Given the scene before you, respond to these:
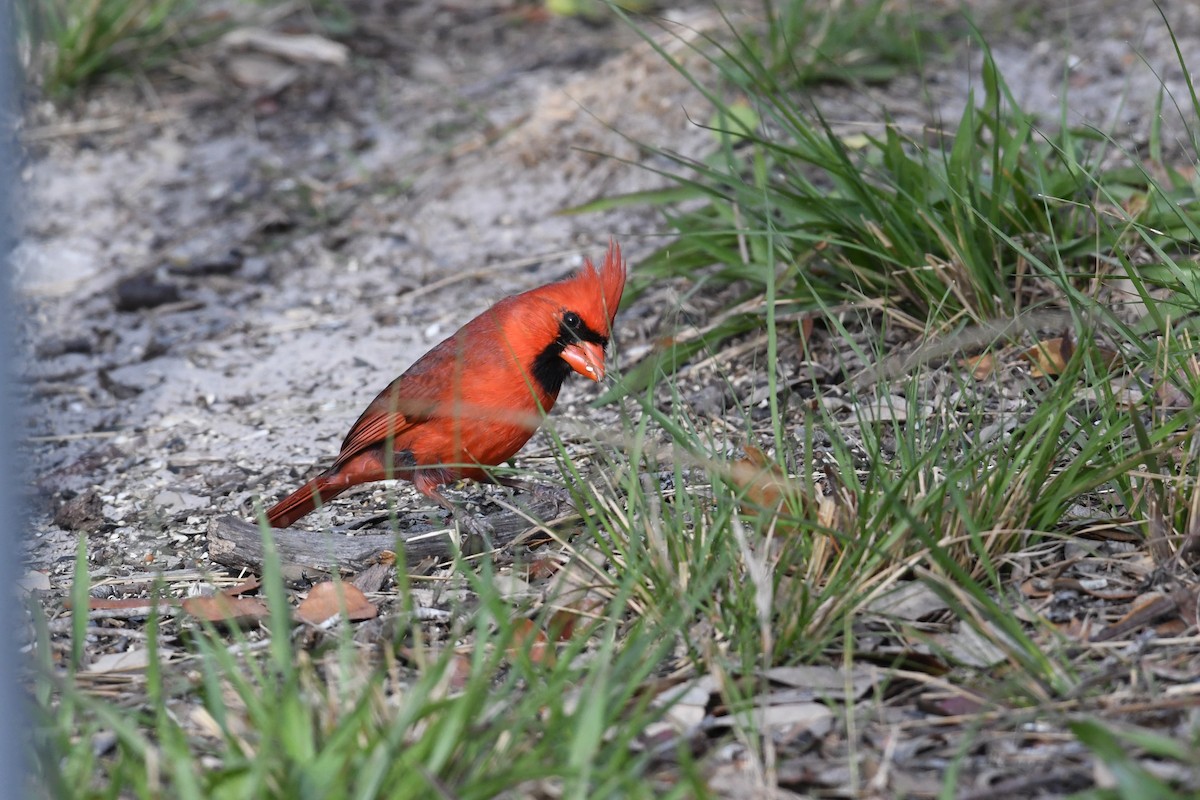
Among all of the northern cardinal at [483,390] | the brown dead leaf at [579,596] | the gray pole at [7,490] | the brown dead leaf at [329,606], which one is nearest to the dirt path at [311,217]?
the northern cardinal at [483,390]

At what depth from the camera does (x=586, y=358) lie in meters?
3.16

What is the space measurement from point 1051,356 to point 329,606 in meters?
1.73

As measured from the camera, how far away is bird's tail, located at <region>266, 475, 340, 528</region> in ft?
10.6

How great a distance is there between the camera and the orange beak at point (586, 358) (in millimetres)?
3137

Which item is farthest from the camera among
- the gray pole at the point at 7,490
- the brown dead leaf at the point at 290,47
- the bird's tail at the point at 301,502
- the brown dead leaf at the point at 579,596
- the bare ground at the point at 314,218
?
the brown dead leaf at the point at 290,47

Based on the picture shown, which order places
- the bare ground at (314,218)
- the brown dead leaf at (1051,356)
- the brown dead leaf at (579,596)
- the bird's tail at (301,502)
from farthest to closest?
the bare ground at (314,218), the bird's tail at (301,502), the brown dead leaf at (1051,356), the brown dead leaf at (579,596)

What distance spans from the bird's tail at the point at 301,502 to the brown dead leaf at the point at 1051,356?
164 cm

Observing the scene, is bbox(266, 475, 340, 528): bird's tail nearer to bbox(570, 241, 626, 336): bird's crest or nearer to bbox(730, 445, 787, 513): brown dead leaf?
bbox(570, 241, 626, 336): bird's crest

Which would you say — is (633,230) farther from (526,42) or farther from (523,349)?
(526,42)

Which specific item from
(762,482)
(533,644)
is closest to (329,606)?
(533,644)

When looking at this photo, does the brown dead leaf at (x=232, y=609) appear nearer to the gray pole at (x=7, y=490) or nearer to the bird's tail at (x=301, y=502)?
the bird's tail at (x=301, y=502)

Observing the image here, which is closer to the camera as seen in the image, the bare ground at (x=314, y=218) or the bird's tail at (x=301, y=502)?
the bird's tail at (x=301, y=502)

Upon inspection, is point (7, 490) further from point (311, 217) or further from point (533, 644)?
point (311, 217)

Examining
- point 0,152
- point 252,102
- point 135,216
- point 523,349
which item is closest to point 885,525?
point 523,349
